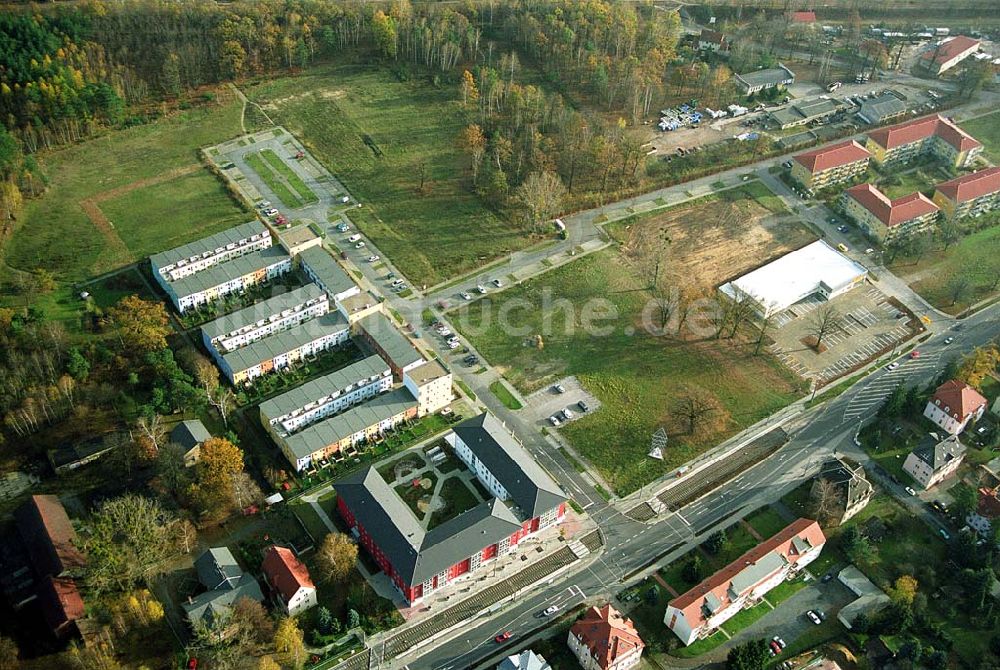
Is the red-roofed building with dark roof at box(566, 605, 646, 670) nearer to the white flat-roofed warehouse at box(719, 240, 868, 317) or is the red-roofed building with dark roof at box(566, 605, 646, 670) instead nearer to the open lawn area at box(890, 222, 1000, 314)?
the white flat-roofed warehouse at box(719, 240, 868, 317)

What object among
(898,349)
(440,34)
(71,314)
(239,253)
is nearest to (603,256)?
(898,349)

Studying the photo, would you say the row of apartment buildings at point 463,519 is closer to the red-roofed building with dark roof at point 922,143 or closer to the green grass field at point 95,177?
the green grass field at point 95,177

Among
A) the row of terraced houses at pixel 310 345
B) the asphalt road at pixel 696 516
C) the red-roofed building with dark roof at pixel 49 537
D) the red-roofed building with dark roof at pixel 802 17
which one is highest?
the red-roofed building with dark roof at pixel 802 17

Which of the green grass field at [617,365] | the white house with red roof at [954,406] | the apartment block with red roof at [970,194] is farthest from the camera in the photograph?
the apartment block with red roof at [970,194]

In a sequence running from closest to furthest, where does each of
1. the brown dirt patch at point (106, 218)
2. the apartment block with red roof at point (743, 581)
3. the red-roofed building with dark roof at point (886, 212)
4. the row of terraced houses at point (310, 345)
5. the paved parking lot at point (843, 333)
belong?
1. the apartment block with red roof at point (743, 581)
2. the row of terraced houses at point (310, 345)
3. the paved parking lot at point (843, 333)
4. the brown dirt patch at point (106, 218)
5. the red-roofed building with dark roof at point (886, 212)

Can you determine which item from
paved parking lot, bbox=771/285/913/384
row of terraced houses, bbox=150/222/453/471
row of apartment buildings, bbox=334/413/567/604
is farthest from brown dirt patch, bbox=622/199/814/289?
row of apartment buildings, bbox=334/413/567/604

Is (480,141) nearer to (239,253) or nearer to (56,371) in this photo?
(239,253)

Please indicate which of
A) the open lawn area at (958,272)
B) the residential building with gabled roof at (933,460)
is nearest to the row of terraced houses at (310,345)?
the residential building with gabled roof at (933,460)
